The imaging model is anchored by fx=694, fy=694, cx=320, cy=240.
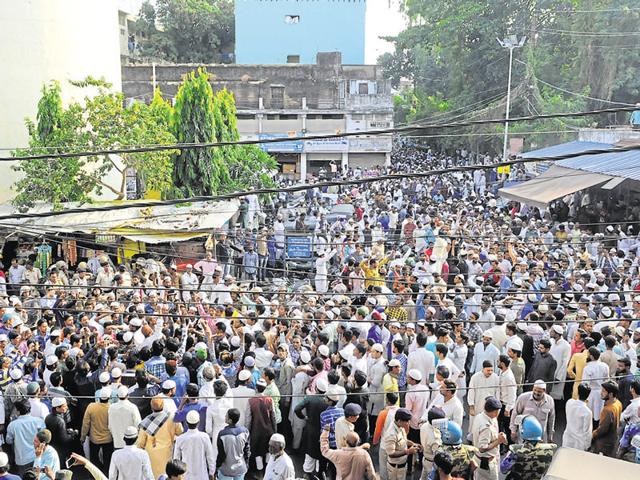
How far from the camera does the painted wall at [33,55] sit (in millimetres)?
19641

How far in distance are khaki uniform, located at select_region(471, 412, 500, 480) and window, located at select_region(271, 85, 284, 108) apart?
29.3m

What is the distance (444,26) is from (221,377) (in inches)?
1285

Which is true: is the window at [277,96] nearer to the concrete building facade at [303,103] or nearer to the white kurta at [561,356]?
the concrete building facade at [303,103]

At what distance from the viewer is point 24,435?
6715 millimetres

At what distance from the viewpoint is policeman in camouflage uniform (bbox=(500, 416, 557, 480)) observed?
5.69 m

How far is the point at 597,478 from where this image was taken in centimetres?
413

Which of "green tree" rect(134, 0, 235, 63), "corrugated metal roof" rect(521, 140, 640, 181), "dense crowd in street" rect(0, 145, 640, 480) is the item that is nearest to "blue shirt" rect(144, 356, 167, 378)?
"dense crowd in street" rect(0, 145, 640, 480)

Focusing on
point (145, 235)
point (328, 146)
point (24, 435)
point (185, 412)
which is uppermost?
point (328, 146)

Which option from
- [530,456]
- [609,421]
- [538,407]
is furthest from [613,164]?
[530,456]

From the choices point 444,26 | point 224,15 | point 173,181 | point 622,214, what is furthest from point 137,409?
point 224,15

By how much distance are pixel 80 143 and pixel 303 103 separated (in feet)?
61.9

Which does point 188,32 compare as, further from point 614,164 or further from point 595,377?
point 595,377

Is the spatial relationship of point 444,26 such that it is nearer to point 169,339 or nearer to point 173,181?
point 173,181

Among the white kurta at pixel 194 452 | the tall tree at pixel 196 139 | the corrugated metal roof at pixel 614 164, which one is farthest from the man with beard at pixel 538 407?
the tall tree at pixel 196 139
